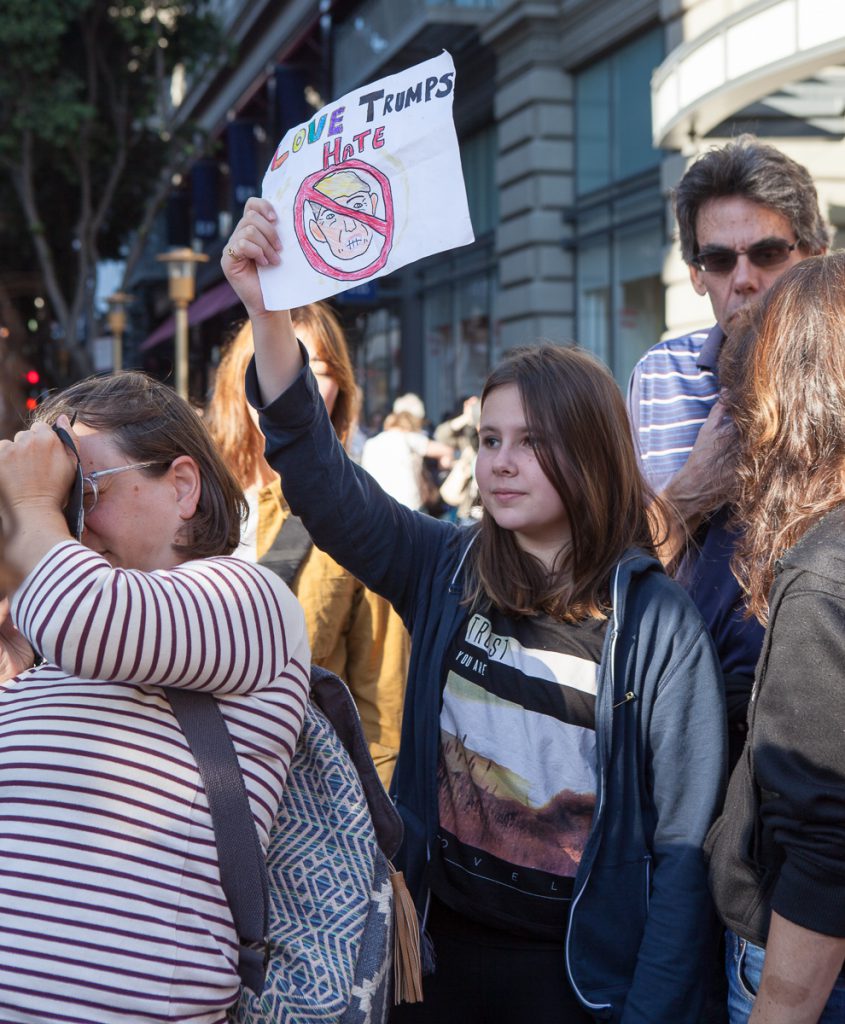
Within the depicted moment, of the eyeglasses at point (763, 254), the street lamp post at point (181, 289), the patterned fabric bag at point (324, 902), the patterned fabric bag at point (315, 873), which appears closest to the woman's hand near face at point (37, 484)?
the patterned fabric bag at point (315, 873)

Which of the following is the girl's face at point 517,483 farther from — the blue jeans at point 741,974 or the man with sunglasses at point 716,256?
the blue jeans at point 741,974

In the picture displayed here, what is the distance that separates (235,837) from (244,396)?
188 centimetres

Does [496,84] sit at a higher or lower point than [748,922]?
higher

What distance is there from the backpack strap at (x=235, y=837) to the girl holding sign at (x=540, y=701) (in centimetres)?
66

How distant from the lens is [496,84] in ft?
50.7

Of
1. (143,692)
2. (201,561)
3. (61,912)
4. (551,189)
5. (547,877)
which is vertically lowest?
(547,877)

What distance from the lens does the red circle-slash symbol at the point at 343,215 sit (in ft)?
7.14

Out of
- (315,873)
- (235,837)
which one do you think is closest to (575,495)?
(315,873)

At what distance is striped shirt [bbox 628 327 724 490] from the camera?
2844mm

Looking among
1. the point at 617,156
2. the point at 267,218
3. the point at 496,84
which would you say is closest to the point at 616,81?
the point at 617,156

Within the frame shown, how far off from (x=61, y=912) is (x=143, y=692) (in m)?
0.33

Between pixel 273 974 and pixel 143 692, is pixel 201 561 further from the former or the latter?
pixel 273 974

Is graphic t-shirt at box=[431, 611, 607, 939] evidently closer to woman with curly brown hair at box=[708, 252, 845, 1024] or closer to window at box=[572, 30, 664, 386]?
woman with curly brown hair at box=[708, 252, 845, 1024]

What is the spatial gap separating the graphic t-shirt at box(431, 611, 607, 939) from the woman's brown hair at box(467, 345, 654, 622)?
7cm
